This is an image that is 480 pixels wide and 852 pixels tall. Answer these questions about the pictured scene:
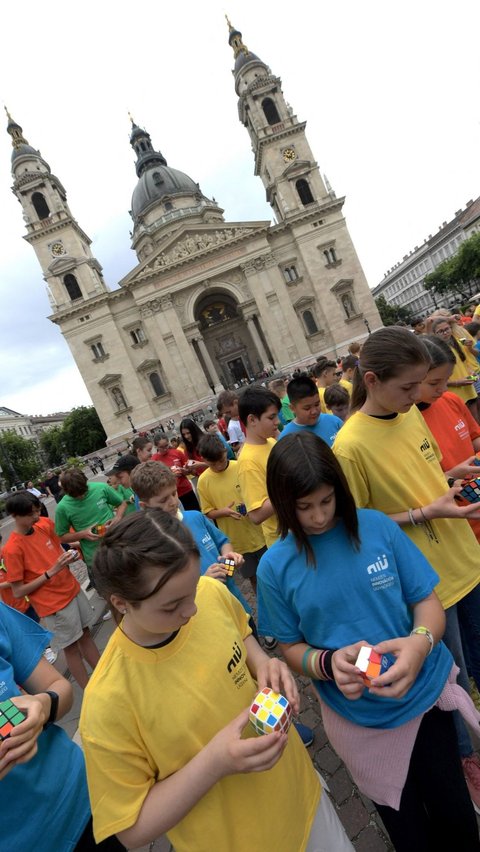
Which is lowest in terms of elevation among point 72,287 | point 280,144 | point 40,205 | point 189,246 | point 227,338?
point 227,338

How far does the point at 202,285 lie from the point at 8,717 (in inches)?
1576

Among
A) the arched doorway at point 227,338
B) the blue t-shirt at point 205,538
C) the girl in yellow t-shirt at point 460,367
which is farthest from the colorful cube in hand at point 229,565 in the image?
the arched doorway at point 227,338

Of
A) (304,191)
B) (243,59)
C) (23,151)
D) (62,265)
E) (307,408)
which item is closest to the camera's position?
(307,408)

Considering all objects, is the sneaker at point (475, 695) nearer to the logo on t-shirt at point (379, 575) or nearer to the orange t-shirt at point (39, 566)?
the logo on t-shirt at point (379, 575)

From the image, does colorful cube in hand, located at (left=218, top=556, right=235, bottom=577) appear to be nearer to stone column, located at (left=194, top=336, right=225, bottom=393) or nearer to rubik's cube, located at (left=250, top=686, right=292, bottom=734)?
rubik's cube, located at (left=250, top=686, right=292, bottom=734)

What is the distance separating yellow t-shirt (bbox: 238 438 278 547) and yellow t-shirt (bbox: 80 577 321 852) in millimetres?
1580

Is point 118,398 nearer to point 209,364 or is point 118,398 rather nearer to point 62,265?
point 209,364

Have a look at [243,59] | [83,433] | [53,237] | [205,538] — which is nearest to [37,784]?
[205,538]

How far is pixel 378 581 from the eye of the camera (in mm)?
1667

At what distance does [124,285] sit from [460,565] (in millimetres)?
39828

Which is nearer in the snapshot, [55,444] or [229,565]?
[229,565]

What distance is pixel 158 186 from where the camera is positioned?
49562 mm

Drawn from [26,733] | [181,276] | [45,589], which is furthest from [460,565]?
[181,276]

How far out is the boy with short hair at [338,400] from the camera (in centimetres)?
512
